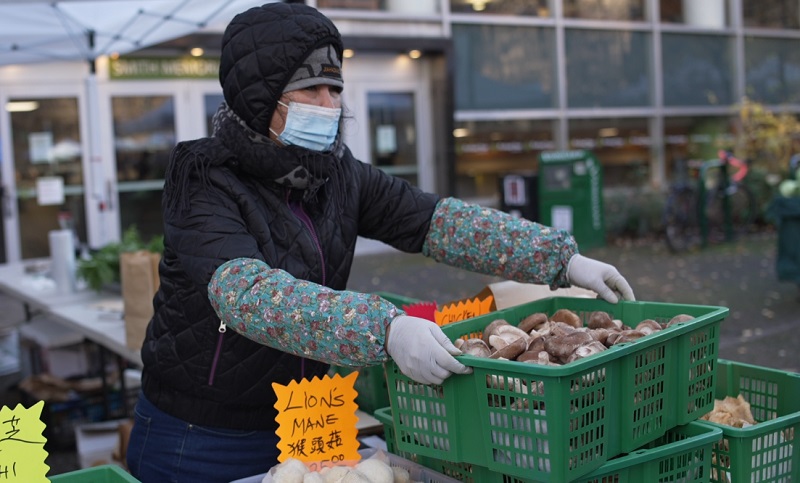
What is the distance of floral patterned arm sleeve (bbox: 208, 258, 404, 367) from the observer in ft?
5.74

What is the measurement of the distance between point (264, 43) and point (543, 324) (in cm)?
100

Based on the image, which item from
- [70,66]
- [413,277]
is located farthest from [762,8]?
[70,66]

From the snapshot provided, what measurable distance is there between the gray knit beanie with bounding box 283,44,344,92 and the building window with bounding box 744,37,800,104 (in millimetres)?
15454

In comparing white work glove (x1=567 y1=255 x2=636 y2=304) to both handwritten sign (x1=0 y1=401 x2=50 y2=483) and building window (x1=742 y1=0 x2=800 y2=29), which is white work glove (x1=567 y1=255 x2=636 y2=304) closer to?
handwritten sign (x1=0 y1=401 x2=50 y2=483)

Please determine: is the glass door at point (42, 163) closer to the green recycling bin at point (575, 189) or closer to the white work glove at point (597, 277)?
the green recycling bin at point (575, 189)

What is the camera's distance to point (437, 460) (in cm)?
209

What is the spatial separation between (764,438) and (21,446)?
174 centimetres

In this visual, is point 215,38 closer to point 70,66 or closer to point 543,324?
point 70,66

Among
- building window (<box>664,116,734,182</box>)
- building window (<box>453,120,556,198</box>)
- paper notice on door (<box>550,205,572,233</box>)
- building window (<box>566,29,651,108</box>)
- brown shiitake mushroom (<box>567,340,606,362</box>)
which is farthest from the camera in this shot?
building window (<box>664,116,734,182</box>)

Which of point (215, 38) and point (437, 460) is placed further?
point (215, 38)

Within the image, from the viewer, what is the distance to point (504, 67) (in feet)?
45.1

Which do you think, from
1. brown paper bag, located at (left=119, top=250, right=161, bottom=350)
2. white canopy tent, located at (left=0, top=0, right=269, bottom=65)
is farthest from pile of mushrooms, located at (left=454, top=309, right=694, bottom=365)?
white canopy tent, located at (left=0, top=0, right=269, bottom=65)

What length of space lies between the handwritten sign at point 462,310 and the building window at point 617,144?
12.4m

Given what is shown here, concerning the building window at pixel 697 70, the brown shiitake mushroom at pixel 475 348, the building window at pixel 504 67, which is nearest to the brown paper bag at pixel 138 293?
the brown shiitake mushroom at pixel 475 348
